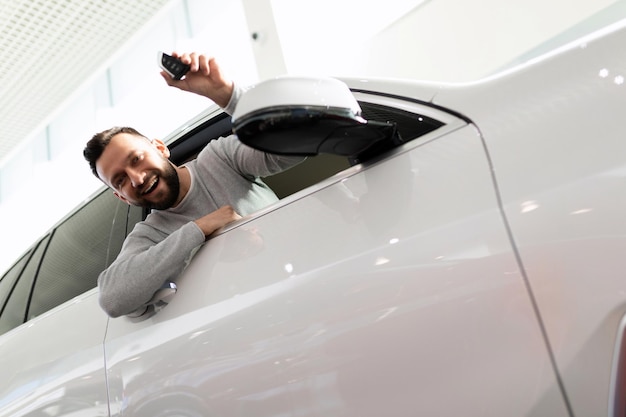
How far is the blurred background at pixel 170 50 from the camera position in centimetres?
332

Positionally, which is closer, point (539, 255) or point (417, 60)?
point (539, 255)

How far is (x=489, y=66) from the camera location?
333 cm

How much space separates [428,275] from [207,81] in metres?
0.75

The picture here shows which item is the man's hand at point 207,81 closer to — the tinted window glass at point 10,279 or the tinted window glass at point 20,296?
the tinted window glass at point 20,296

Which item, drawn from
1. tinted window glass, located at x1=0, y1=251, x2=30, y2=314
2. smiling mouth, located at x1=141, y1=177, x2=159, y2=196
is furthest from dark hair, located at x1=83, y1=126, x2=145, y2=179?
tinted window glass, located at x1=0, y1=251, x2=30, y2=314

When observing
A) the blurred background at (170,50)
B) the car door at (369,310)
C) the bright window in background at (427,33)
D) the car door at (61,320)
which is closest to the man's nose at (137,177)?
the car door at (61,320)

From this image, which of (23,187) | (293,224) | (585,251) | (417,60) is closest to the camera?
(585,251)

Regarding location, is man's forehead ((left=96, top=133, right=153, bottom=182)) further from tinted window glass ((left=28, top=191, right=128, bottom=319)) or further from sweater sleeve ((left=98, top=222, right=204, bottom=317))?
sweater sleeve ((left=98, top=222, right=204, bottom=317))

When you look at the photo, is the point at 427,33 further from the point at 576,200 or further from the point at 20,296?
the point at 576,200

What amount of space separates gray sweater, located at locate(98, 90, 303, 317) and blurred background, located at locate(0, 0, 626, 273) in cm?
173

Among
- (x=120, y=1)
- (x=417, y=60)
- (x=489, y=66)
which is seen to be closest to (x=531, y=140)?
(x=489, y=66)

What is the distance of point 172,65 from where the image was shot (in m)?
1.31

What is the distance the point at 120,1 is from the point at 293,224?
4417 millimetres

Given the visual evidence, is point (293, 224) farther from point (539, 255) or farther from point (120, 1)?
point (120, 1)
